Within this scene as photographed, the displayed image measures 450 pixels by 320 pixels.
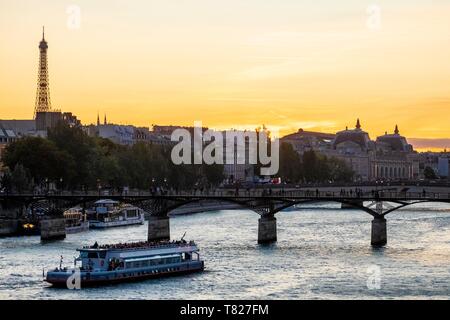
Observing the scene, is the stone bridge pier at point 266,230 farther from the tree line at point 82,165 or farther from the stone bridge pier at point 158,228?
the tree line at point 82,165

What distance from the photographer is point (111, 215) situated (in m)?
87.1

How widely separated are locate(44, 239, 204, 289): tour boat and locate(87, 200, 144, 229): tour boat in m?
31.7

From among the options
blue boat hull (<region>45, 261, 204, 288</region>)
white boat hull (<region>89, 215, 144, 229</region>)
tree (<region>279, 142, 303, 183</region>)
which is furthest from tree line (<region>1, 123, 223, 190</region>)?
blue boat hull (<region>45, 261, 204, 288</region>)

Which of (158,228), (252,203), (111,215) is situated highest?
(252,203)

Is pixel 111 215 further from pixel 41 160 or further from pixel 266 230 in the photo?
pixel 266 230

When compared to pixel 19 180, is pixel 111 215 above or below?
below

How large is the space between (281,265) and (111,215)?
117 feet

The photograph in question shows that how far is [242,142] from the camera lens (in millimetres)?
188125

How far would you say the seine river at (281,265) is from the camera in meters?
43.8

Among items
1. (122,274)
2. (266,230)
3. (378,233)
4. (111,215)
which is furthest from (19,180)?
(122,274)

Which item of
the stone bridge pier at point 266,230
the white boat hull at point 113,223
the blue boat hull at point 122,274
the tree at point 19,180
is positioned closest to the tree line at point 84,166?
the tree at point 19,180

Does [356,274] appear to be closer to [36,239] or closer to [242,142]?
[36,239]

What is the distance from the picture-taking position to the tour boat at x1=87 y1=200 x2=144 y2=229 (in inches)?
3351

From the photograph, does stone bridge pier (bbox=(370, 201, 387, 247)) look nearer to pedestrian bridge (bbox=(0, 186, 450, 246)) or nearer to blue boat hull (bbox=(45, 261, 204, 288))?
pedestrian bridge (bbox=(0, 186, 450, 246))
